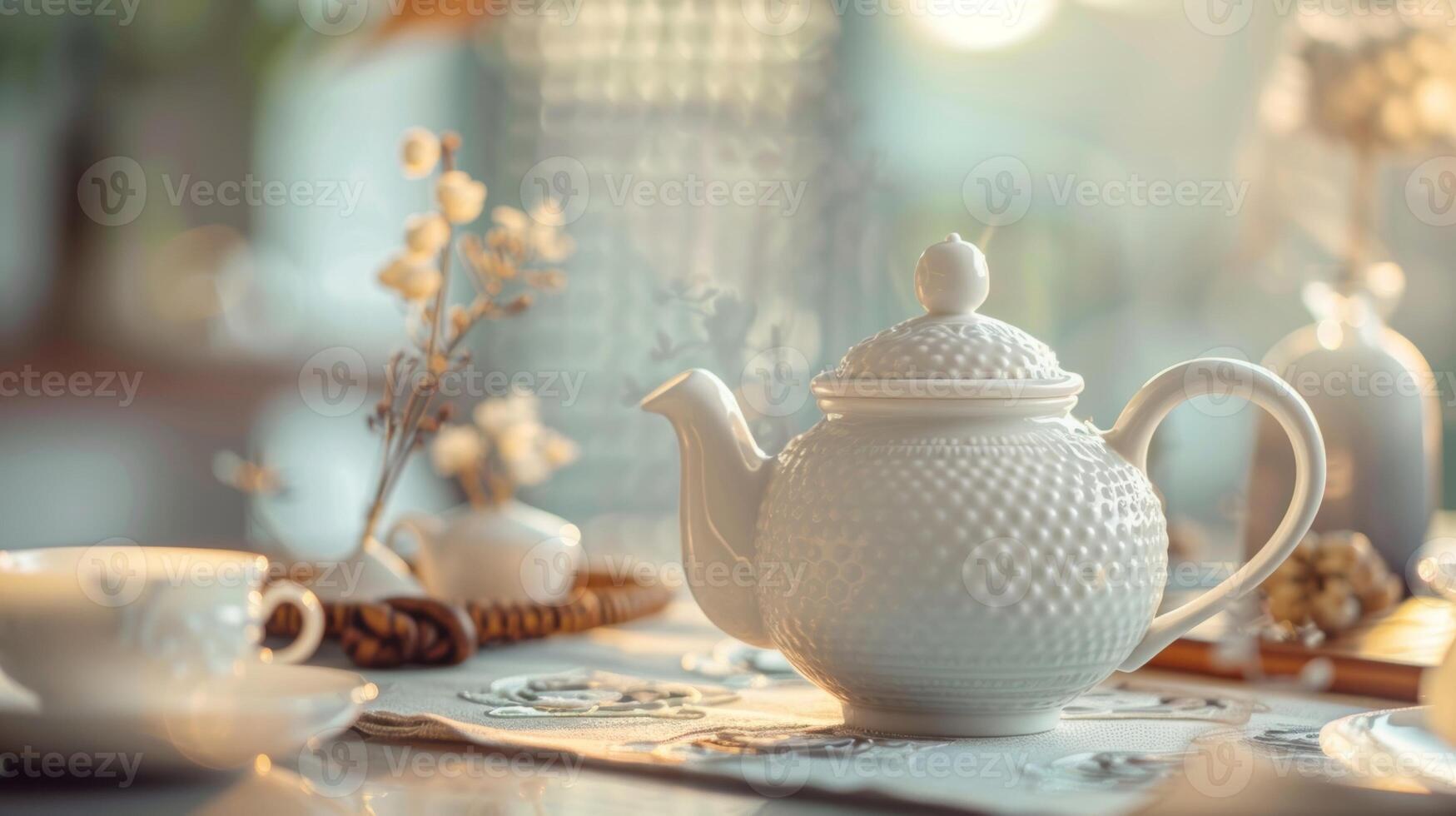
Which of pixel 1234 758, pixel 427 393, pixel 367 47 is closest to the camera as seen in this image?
pixel 1234 758

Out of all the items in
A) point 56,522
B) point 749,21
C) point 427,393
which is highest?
point 749,21

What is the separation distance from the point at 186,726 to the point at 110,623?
0.20 ft

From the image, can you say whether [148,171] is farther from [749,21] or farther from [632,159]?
[749,21]

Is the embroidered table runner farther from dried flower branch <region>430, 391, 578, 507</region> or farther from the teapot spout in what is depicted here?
dried flower branch <region>430, 391, 578, 507</region>

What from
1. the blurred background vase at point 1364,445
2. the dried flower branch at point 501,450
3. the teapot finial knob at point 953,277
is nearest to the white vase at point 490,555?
the dried flower branch at point 501,450

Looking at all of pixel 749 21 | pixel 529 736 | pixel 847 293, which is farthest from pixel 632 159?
pixel 529 736

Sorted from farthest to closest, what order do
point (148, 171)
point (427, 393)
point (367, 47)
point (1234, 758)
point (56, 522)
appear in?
point (367, 47) < point (148, 171) < point (56, 522) < point (427, 393) < point (1234, 758)

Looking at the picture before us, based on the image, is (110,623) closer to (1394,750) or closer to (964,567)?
(964,567)

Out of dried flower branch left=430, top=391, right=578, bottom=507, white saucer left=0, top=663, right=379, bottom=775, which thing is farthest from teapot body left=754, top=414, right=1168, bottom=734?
dried flower branch left=430, top=391, right=578, bottom=507

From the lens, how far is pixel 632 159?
3.77 meters

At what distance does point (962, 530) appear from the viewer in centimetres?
72

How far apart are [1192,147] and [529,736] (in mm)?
3225

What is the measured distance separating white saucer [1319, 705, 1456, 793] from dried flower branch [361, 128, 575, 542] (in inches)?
26.2

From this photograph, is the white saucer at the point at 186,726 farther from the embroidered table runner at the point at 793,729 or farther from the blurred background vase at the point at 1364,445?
the blurred background vase at the point at 1364,445
